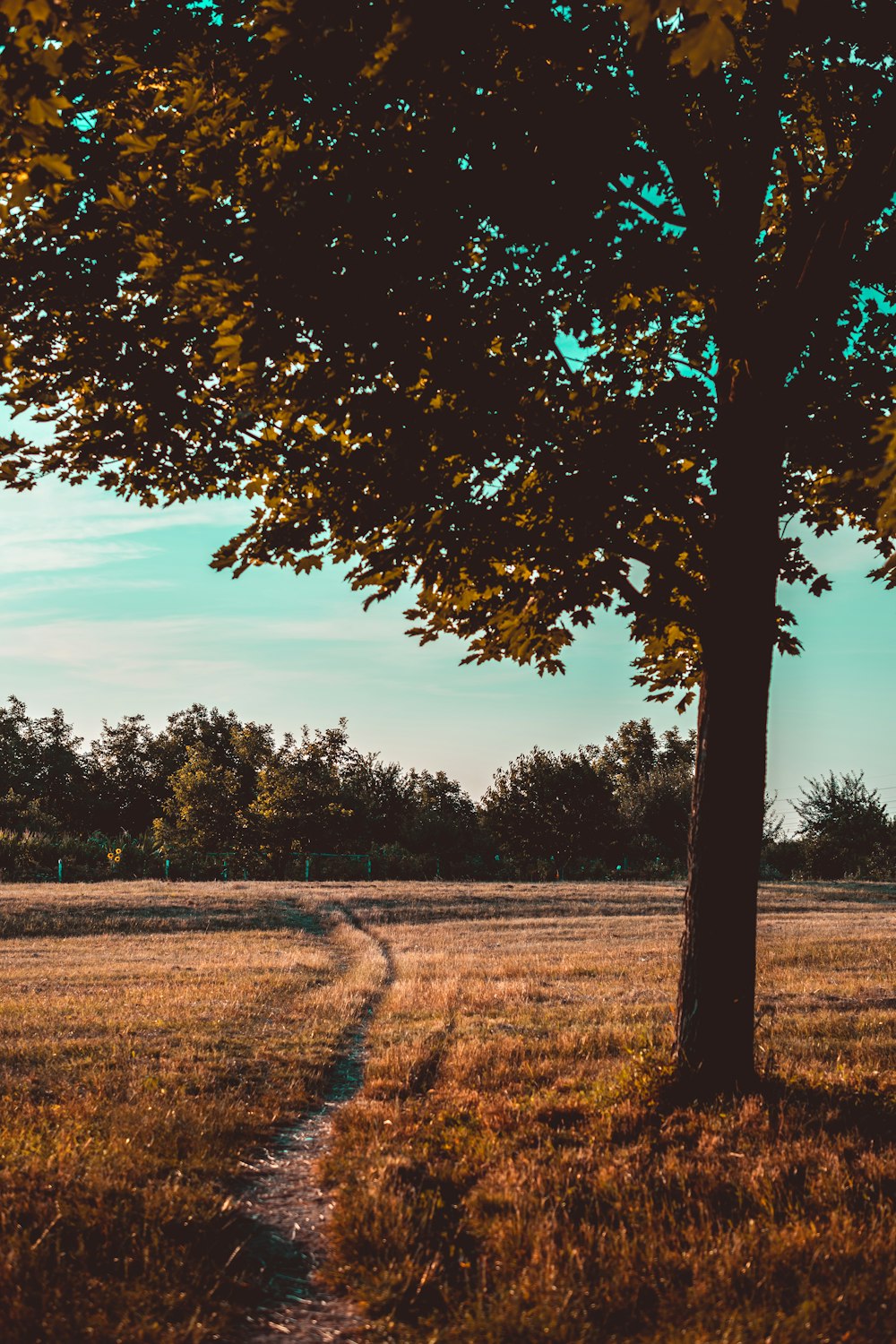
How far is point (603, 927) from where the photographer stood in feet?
89.7

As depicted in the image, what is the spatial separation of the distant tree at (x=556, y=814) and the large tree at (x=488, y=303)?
52976 millimetres

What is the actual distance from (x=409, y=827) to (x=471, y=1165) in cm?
5510

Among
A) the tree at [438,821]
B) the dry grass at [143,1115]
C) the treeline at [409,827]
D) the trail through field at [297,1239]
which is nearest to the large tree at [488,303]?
the trail through field at [297,1239]

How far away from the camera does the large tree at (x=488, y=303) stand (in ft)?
22.7

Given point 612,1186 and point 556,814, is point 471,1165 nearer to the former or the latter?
point 612,1186

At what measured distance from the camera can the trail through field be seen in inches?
170

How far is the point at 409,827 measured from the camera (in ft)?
199

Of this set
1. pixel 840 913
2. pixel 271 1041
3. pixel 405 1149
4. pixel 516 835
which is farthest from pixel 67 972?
pixel 516 835

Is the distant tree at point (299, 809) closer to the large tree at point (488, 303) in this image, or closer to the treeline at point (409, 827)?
the treeline at point (409, 827)

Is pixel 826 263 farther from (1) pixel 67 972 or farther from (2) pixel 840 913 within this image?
(2) pixel 840 913

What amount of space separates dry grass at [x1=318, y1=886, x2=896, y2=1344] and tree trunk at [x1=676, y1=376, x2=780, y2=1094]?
576 mm

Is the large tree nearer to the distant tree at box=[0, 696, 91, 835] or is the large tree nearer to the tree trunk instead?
the tree trunk

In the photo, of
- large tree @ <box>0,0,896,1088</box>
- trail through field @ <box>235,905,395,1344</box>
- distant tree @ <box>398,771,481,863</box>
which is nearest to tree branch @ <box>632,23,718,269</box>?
large tree @ <box>0,0,896,1088</box>

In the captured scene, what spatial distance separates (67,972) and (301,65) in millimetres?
16106
